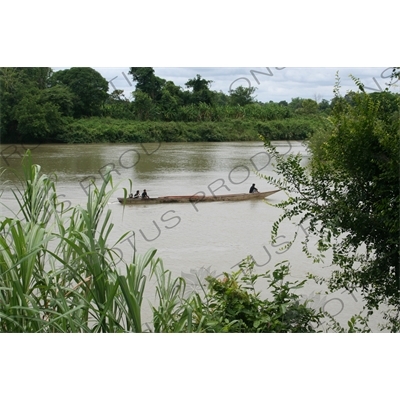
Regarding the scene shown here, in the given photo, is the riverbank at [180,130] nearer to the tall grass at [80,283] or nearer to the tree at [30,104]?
the tree at [30,104]

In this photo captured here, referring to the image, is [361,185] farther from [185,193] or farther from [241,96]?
[185,193]

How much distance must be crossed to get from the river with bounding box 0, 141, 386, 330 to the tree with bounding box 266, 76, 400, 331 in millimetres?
3066

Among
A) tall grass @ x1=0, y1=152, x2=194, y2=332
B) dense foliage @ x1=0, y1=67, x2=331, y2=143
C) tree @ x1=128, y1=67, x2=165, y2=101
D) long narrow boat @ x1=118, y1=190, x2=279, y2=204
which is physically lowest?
long narrow boat @ x1=118, y1=190, x2=279, y2=204

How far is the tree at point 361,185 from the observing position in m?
1.93

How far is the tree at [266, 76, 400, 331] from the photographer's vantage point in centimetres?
193

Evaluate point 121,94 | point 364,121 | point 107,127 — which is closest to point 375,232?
point 364,121

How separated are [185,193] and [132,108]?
2.79m

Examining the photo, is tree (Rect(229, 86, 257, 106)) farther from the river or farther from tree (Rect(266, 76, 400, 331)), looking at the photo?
tree (Rect(266, 76, 400, 331))

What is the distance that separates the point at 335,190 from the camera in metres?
2.03

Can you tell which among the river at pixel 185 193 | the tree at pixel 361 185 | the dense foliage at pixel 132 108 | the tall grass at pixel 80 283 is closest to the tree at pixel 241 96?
the dense foliage at pixel 132 108

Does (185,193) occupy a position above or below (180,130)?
below

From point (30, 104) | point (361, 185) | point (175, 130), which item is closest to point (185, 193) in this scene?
point (175, 130)

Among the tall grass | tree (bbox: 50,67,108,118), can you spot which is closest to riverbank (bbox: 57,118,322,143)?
tree (bbox: 50,67,108,118)

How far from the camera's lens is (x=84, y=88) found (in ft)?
17.7
